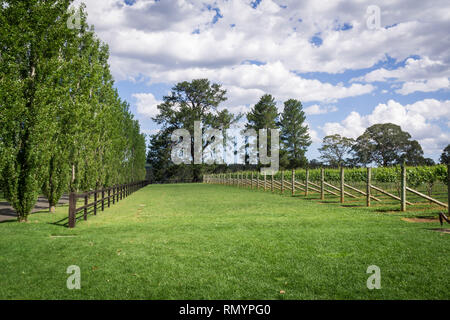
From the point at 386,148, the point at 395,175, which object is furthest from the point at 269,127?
the point at 395,175

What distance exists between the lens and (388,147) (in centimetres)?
6519

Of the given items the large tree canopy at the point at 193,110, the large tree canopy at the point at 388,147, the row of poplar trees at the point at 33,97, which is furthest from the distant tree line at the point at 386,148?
the row of poplar trees at the point at 33,97

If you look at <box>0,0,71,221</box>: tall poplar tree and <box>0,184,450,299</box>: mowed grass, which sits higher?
<box>0,0,71,221</box>: tall poplar tree

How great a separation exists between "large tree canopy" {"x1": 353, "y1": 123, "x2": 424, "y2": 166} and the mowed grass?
61843 mm

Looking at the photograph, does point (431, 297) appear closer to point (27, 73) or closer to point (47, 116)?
point (47, 116)

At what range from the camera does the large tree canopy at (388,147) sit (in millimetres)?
64000

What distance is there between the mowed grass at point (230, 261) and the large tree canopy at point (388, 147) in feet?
203

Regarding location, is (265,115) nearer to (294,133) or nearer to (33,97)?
(294,133)

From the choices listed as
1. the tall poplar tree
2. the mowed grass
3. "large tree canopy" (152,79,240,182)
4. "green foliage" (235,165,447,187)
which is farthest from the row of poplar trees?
"large tree canopy" (152,79,240,182)

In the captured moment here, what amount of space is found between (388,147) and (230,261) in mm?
68077

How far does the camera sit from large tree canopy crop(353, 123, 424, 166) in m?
64.0

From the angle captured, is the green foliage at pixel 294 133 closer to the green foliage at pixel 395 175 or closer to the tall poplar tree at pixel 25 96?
the green foliage at pixel 395 175

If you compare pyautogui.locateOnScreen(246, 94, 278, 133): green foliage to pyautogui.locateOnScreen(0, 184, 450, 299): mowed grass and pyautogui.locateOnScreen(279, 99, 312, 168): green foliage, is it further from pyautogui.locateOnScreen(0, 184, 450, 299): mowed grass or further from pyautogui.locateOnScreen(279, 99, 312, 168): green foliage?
pyautogui.locateOnScreen(0, 184, 450, 299): mowed grass
